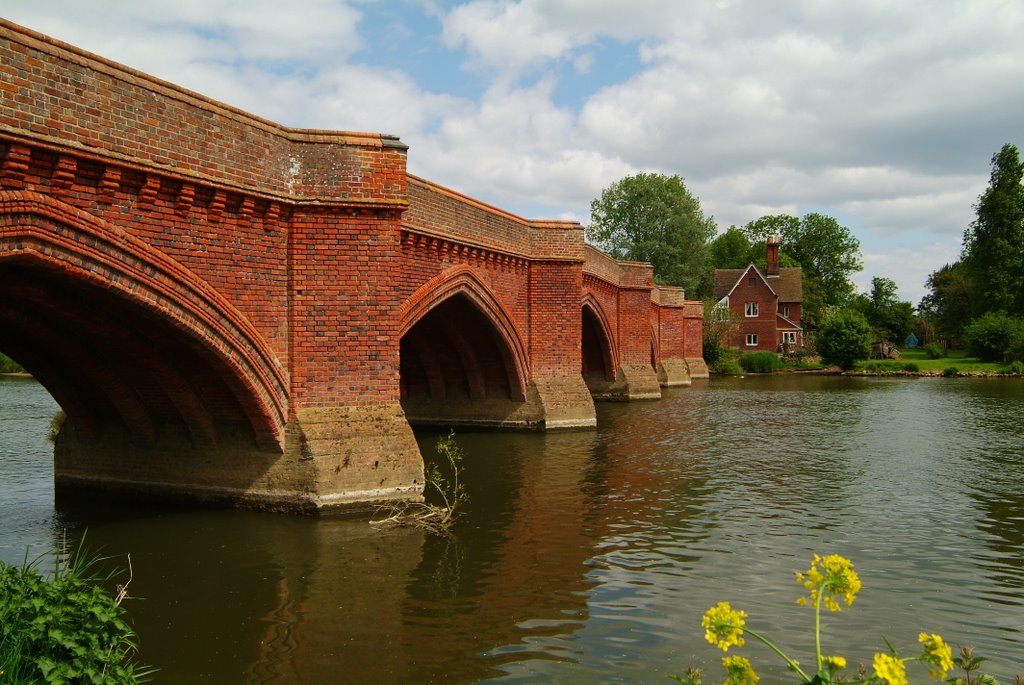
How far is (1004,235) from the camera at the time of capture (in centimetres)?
5712

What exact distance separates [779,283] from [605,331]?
42.1 meters

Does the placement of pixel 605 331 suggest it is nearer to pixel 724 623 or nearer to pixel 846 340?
pixel 724 623

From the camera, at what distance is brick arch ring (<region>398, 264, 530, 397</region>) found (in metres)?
15.3

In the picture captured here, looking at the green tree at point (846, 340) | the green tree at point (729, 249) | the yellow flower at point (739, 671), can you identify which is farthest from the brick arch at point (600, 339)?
the green tree at point (729, 249)

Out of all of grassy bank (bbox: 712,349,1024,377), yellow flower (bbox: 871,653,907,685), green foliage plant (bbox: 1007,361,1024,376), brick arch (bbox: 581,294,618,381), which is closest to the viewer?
yellow flower (bbox: 871,653,907,685)

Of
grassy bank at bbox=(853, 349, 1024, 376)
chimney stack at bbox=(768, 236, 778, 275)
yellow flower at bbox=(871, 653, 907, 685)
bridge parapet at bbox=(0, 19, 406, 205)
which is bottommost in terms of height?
yellow flower at bbox=(871, 653, 907, 685)

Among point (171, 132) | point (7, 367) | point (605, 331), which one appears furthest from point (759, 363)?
point (171, 132)

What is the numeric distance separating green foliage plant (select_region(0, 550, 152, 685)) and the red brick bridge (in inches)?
153

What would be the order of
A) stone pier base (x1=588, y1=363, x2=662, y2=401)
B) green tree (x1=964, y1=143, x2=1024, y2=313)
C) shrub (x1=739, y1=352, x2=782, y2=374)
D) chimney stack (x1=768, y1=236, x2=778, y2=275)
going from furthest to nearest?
chimney stack (x1=768, y1=236, x2=778, y2=275), green tree (x1=964, y1=143, x2=1024, y2=313), shrub (x1=739, y1=352, x2=782, y2=374), stone pier base (x1=588, y1=363, x2=662, y2=401)

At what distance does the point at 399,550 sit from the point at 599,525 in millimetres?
Result: 2892

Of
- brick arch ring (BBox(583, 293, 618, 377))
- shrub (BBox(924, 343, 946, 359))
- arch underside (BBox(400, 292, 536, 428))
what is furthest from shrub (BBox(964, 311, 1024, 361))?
arch underside (BBox(400, 292, 536, 428))

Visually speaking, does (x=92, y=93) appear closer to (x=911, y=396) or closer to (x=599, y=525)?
(x=599, y=525)

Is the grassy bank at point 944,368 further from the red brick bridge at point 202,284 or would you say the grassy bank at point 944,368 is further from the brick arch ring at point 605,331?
the red brick bridge at point 202,284

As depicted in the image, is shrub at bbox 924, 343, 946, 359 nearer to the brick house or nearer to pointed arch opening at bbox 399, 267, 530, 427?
the brick house
